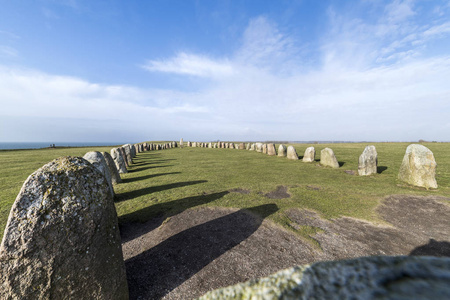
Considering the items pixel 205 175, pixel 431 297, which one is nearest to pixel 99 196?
pixel 431 297

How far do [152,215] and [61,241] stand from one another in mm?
3705

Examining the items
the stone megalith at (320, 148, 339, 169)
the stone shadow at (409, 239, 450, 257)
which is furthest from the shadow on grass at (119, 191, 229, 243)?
the stone megalith at (320, 148, 339, 169)

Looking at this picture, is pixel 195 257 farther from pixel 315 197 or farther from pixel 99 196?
pixel 315 197

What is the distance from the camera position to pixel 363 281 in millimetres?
955

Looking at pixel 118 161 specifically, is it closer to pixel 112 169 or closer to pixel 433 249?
pixel 112 169

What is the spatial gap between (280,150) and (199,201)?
1593 cm

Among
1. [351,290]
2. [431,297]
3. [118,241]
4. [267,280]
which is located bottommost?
[118,241]

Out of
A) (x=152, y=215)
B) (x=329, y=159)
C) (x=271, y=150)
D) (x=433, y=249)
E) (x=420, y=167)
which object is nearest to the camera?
(x=433, y=249)

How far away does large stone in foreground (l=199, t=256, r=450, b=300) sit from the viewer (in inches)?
32.6

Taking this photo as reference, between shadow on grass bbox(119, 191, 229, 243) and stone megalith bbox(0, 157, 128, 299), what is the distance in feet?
7.32

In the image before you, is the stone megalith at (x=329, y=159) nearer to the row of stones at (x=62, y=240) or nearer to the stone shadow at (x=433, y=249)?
→ the stone shadow at (x=433, y=249)

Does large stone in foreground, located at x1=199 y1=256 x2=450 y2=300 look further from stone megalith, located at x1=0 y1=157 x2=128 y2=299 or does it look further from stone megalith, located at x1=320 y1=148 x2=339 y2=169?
stone megalith, located at x1=320 y1=148 x2=339 y2=169

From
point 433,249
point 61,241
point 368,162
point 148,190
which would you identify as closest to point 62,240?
point 61,241

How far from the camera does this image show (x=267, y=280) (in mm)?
1236
